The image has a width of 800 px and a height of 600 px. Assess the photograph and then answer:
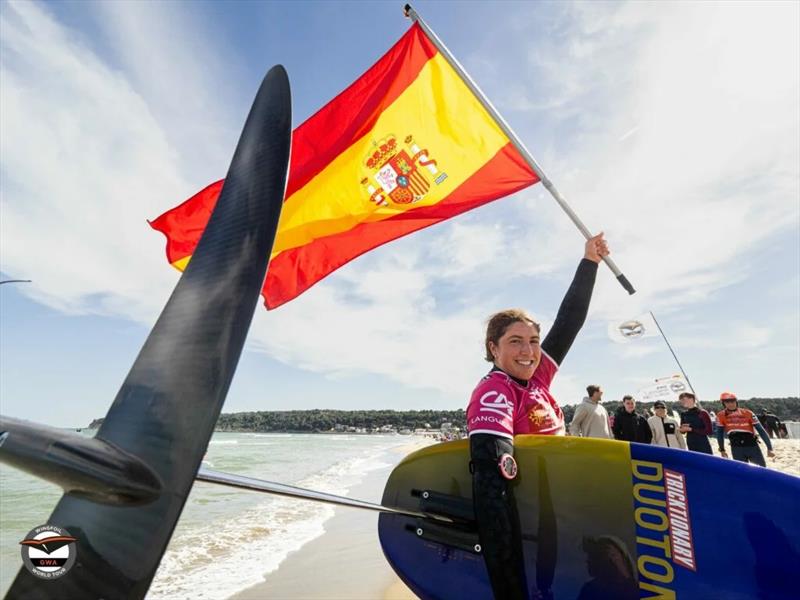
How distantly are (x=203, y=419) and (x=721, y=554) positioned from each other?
1.90 metres

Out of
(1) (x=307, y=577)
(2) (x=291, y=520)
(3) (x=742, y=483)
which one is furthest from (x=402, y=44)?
(2) (x=291, y=520)

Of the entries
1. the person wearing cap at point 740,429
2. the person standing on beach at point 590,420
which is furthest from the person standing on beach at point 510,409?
the person wearing cap at point 740,429

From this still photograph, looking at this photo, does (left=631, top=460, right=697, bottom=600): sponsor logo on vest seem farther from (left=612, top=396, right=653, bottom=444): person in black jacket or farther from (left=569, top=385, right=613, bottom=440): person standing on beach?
(left=612, top=396, right=653, bottom=444): person in black jacket

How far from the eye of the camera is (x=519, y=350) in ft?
7.58

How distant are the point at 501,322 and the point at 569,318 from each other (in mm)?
704

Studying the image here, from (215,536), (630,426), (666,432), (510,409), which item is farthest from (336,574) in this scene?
(666,432)

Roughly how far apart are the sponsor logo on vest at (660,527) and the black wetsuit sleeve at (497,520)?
1.60 feet

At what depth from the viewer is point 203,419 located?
0.97 metres

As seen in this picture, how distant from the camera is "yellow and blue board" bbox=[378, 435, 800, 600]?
160 centimetres

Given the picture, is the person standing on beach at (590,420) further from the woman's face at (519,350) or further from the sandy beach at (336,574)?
the woman's face at (519,350)

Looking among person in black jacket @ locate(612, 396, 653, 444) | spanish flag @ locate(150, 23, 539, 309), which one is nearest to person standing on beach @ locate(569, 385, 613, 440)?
person in black jacket @ locate(612, 396, 653, 444)

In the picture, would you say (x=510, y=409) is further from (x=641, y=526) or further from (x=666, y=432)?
(x=666, y=432)

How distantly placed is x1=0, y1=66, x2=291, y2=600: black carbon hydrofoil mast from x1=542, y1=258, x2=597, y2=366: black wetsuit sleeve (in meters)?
2.16

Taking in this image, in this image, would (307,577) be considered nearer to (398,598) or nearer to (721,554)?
(398,598)
